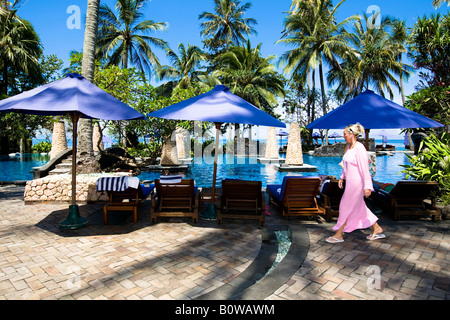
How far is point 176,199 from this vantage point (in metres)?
5.69

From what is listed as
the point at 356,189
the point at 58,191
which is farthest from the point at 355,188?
the point at 58,191

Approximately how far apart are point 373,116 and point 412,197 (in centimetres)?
194

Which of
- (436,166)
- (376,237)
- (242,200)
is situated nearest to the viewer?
(376,237)

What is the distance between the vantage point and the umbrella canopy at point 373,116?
5.70 m

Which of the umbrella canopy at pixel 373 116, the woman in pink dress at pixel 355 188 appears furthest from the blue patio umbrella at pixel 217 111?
the woman in pink dress at pixel 355 188

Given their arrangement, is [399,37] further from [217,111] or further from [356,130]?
[217,111]

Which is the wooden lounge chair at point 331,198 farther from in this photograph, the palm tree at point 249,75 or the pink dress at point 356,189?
the palm tree at point 249,75

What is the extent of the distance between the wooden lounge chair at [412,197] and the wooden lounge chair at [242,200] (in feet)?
9.17

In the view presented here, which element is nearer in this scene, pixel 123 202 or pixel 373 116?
pixel 123 202

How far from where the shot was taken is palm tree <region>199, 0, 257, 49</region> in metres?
32.2

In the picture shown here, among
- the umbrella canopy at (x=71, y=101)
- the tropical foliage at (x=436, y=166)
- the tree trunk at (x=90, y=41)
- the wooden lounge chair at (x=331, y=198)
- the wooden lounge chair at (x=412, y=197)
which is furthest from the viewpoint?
the tree trunk at (x=90, y=41)
